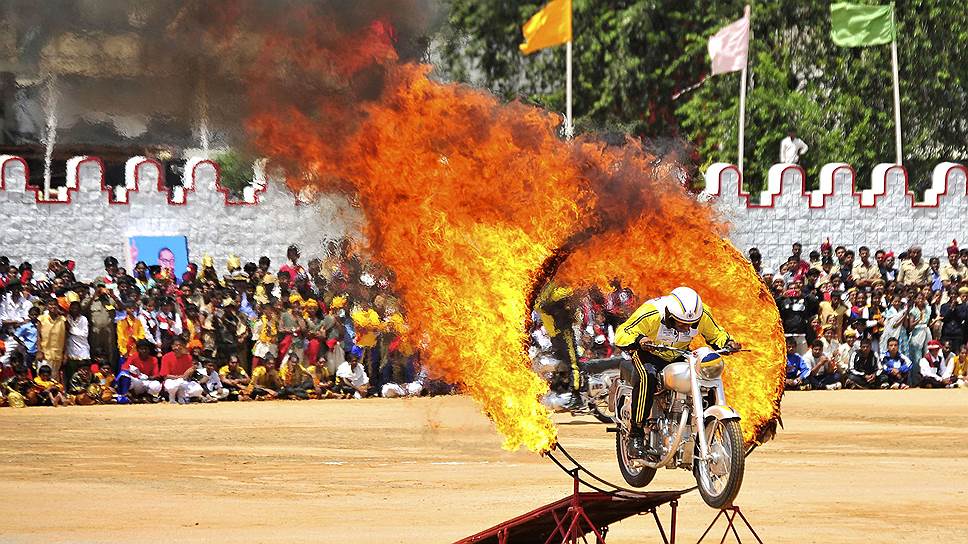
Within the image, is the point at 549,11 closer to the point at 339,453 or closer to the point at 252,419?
the point at 252,419

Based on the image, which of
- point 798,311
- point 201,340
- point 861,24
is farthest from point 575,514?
point 861,24

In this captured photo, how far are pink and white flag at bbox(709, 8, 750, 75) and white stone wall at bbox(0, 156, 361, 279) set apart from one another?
12004 millimetres

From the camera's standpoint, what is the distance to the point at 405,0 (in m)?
15.4

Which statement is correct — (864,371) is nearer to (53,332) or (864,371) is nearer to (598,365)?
(598,365)

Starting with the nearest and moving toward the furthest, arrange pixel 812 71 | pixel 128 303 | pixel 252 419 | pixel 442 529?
pixel 442 529
pixel 252 419
pixel 128 303
pixel 812 71

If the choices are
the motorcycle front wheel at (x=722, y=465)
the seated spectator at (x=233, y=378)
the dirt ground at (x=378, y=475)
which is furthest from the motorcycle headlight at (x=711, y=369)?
the seated spectator at (x=233, y=378)

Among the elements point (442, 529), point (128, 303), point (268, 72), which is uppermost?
point (268, 72)

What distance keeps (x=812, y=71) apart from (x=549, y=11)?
41.2 feet

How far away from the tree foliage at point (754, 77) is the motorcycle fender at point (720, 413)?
3093 centimetres

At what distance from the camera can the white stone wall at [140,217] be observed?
28.2 metres

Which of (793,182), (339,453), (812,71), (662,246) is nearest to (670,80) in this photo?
(812,71)

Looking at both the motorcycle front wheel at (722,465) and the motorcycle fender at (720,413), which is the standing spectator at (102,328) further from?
the motorcycle fender at (720,413)

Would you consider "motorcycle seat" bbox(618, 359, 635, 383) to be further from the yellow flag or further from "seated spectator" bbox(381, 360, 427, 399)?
the yellow flag

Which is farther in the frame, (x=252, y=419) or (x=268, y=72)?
(x=252, y=419)
